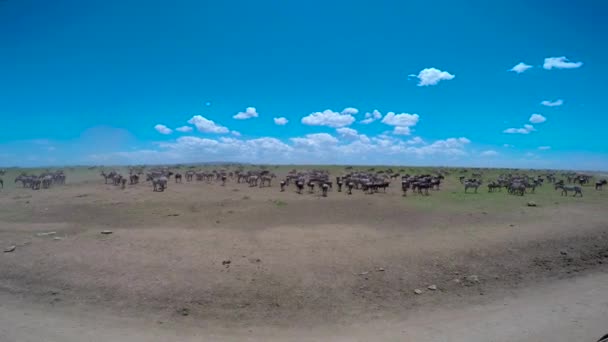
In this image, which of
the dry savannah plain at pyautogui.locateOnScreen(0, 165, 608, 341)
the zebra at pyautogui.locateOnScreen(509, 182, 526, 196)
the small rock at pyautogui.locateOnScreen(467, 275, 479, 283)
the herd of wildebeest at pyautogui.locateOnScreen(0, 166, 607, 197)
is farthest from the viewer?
the herd of wildebeest at pyautogui.locateOnScreen(0, 166, 607, 197)

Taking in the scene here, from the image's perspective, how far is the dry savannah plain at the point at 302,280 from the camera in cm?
838

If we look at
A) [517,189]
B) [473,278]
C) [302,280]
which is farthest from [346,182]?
[302,280]

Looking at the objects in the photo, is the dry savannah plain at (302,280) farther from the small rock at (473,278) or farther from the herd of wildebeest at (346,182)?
the herd of wildebeest at (346,182)

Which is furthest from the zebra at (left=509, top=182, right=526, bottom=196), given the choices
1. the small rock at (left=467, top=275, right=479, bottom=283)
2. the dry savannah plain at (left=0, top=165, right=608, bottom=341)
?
the small rock at (left=467, top=275, right=479, bottom=283)

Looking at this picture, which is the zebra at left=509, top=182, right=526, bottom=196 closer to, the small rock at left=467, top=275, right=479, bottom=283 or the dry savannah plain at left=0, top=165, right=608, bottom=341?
the dry savannah plain at left=0, top=165, right=608, bottom=341

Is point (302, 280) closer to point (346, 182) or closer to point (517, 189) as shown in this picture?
point (346, 182)

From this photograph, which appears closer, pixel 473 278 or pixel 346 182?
pixel 473 278

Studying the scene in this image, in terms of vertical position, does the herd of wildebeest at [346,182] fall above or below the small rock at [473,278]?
above

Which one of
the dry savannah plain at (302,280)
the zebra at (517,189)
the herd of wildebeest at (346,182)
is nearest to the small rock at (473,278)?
the dry savannah plain at (302,280)

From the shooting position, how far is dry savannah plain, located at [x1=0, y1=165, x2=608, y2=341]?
27.5 feet

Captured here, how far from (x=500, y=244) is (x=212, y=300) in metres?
12.0

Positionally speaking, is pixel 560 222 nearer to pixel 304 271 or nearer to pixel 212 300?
pixel 304 271

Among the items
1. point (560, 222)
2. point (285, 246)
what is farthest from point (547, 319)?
point (560, 222)

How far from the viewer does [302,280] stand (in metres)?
10.8
